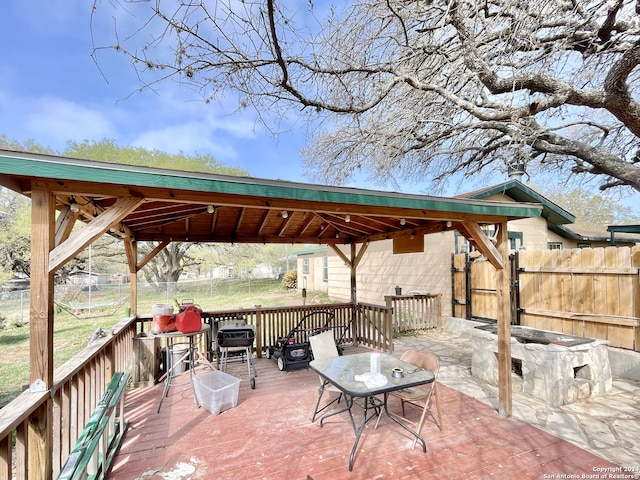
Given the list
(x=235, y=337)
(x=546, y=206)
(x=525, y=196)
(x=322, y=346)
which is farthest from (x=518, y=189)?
(x=235, y=337)

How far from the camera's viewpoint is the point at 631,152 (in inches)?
293

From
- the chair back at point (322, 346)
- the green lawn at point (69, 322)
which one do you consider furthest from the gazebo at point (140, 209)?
the chair back at point (322, 346)

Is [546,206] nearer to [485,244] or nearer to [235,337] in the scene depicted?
[485,244]

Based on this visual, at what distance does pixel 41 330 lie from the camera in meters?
2.05

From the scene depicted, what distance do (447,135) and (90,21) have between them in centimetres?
709

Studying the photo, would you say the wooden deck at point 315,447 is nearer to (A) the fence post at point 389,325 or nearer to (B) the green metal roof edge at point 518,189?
(A) the fence post at point 389,325

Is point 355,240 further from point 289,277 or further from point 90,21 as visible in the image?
point 289,277

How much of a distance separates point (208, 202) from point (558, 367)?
4.65 meters

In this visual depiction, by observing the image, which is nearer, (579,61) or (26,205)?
(579,61)

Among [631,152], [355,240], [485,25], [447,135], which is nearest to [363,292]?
[355,240]

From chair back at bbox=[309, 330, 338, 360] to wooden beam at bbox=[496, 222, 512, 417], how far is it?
2080 millimetres

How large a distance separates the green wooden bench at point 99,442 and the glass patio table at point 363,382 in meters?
1.90

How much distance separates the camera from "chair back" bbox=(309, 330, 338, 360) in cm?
433

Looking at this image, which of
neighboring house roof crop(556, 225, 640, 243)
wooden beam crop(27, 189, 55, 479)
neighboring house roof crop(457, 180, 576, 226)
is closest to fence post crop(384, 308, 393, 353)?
neighboring house roof crop(457, 180, 576, 226)
